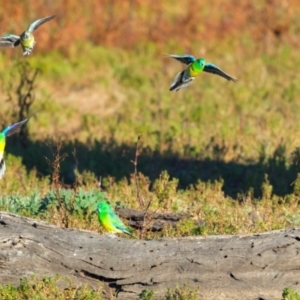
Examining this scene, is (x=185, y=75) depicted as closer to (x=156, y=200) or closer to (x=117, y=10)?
(x=156, y=200)

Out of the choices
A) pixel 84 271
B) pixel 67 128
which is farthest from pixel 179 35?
pixel 84 271

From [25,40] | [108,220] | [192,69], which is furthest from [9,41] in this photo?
[108,220]

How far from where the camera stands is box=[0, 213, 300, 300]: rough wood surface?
6.98m

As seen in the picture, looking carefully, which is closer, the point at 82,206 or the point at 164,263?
the point at 164,263

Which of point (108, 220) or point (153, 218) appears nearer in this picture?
point (108, 220)

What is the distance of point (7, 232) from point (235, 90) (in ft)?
27.4

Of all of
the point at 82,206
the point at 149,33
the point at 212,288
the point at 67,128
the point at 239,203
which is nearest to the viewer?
the point at 212,288

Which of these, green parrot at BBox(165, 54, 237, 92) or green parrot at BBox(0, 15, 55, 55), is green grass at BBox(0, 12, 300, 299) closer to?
green parrot at BBox(165, 54, 237, 92)

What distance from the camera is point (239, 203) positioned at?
982 centimetres

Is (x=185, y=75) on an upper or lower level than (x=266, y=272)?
upper

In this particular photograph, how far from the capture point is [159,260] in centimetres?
711

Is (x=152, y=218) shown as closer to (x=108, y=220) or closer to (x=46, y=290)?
(x=108, y=220)

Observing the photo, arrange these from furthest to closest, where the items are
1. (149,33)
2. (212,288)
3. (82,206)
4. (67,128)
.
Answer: (149,33), (67,128), (82,206), (212,288)

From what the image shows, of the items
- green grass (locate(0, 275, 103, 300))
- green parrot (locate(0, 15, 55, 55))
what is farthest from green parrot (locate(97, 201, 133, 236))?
green parrot (locate(0, 15, 55, 55))
